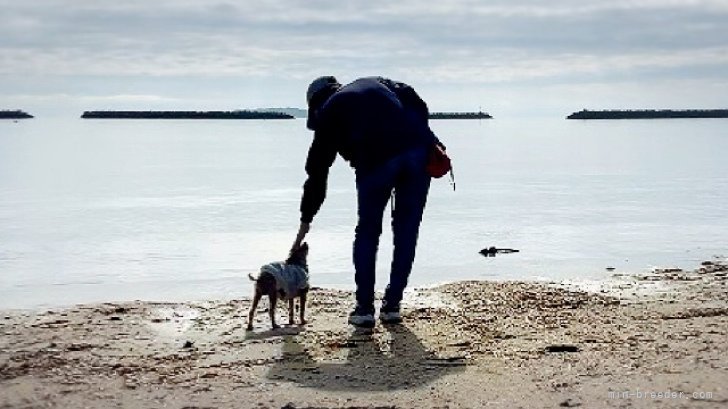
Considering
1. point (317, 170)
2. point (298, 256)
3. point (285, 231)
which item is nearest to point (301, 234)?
point (298, 256)

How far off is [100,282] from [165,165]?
28.7 metres

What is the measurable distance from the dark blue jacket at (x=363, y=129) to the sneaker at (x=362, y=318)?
80 centimetres

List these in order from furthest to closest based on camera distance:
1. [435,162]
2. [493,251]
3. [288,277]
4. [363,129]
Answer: [493,251], [435,162], [288,277], [363,129]

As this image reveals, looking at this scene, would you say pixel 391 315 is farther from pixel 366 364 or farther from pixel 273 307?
pixel 366 364

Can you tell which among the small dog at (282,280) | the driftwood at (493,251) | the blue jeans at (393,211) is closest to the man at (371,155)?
the blue jeans at (393,211)

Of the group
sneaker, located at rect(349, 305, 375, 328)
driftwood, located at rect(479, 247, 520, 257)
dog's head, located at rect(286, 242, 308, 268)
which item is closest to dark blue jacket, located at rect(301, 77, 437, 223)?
dog's head, located at rect(286, 242, 308, 268)

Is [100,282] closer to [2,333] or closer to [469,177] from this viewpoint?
[2,333]

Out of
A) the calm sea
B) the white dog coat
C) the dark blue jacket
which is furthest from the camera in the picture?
the calm sea

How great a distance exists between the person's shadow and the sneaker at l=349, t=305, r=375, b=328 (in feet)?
0.57

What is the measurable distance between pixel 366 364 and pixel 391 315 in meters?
1.34

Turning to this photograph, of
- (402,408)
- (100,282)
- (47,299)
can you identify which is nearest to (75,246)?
(100,282)

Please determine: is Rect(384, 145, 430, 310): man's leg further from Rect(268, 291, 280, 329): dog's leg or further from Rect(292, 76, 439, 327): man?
Rect(268, 291, 280, 329): dog's leg

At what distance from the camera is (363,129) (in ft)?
22.4

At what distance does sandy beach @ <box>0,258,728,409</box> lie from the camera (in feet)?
17.1
